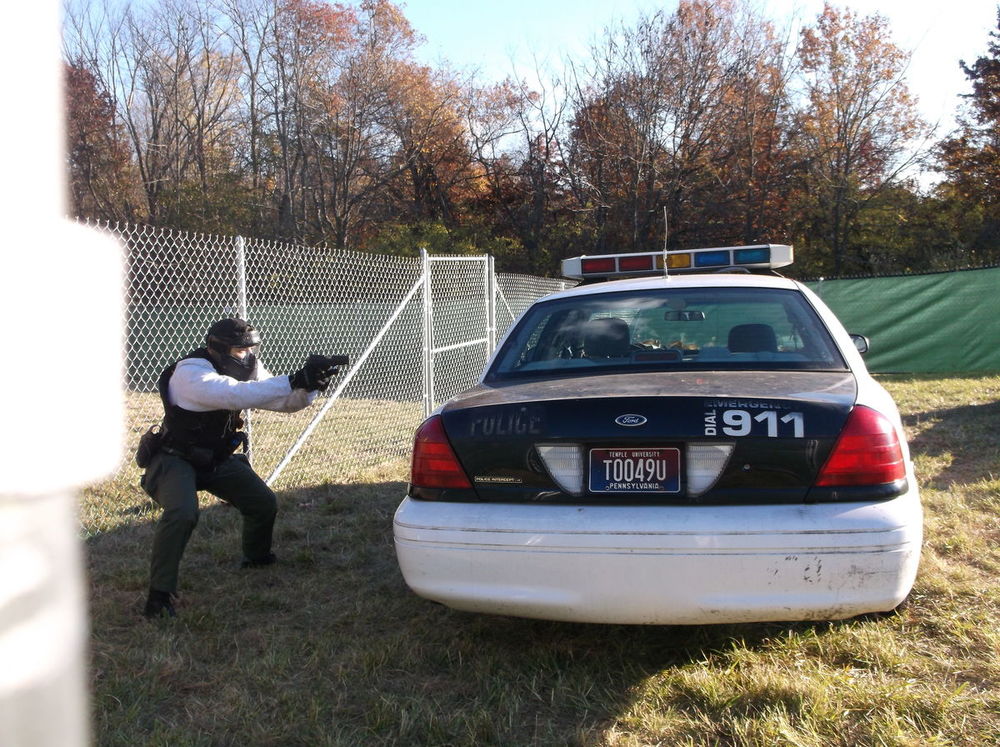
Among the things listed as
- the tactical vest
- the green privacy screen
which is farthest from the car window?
the green privacy screen

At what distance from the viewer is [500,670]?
319 centimetres

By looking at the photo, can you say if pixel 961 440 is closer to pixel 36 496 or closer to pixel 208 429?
pixel 208 429

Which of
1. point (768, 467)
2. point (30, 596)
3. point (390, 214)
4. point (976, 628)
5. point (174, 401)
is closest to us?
point (30, 596)

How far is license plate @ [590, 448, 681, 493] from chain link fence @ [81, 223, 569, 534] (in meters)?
3.47

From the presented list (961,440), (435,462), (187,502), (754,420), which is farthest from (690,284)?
(961,440)

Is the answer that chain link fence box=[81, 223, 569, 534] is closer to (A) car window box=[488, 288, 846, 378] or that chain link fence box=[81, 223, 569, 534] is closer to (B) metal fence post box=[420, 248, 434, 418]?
(B) metal fence post box=[420, 248, 434, 418]

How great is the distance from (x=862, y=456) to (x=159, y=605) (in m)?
3.00

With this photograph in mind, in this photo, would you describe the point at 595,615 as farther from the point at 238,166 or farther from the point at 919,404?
the point at 238,166

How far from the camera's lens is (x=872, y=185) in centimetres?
2355

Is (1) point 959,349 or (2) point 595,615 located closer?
(2) point 595,615

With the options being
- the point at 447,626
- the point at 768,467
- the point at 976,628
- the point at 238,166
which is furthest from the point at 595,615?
the point at 238,166

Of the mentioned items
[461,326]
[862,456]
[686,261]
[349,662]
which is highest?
[686,261]

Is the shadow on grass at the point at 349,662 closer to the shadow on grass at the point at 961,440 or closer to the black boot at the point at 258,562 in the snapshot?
the black boot at the point at 258,562

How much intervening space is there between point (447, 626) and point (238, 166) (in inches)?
1037
